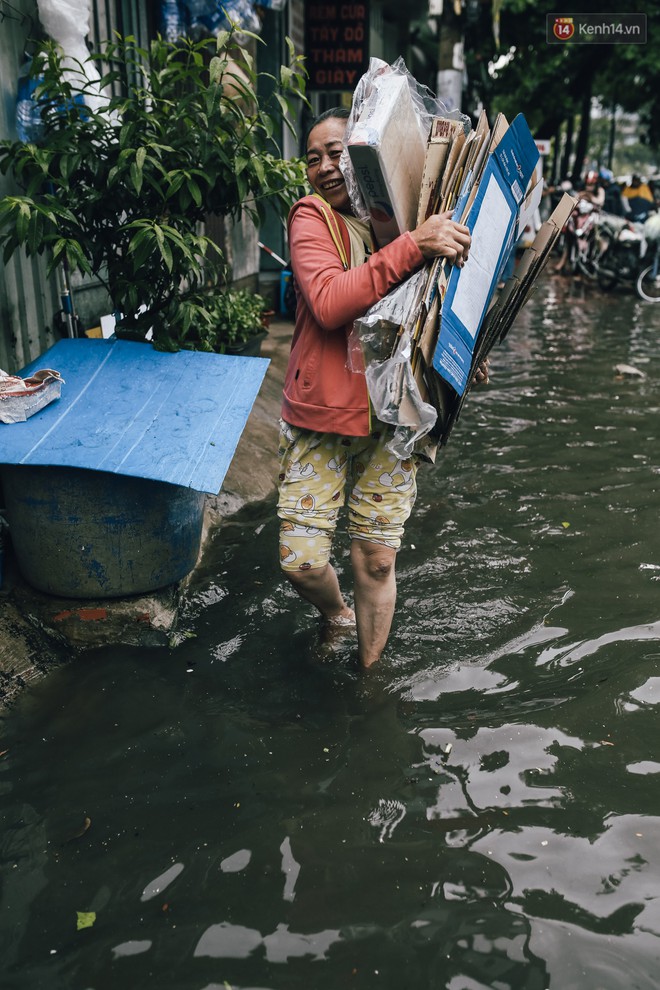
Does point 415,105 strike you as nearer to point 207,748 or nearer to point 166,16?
point 207,748

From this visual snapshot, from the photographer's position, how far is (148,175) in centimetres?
326

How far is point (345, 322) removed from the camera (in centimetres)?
247

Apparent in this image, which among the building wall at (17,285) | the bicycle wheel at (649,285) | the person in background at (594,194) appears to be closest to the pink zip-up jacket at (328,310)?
the building wall at (17,285)

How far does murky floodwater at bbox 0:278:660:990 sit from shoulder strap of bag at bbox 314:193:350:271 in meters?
1.42

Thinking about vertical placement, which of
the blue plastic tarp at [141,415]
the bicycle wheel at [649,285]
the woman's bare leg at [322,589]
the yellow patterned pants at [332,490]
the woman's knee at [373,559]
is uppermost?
the blue plastic tarp at [141,415]

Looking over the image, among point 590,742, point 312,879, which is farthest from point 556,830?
point 312,879

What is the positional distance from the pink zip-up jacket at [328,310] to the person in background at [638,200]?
13096mm

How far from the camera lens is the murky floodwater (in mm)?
1901

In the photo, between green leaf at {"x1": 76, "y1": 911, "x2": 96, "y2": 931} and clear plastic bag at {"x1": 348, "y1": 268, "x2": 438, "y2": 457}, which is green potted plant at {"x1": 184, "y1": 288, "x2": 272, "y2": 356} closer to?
clear plastic bag at {"x1": 348, "y1": 268, "x2": 438, "y2": 457}

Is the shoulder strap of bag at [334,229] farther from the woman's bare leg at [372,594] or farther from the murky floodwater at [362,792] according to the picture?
the murky floodwater at [362,792]

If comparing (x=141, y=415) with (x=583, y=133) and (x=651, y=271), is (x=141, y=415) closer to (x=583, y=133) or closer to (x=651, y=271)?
(x=651, y=271)

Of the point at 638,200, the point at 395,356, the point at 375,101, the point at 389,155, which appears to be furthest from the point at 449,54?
the point at 395,356

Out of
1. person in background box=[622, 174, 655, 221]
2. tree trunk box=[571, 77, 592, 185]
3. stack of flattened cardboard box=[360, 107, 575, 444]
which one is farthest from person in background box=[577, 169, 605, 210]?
stack of flattened cardboard box=[360, 107, 575, 444]

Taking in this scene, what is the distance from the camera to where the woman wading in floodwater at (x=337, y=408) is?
237 centimetres
